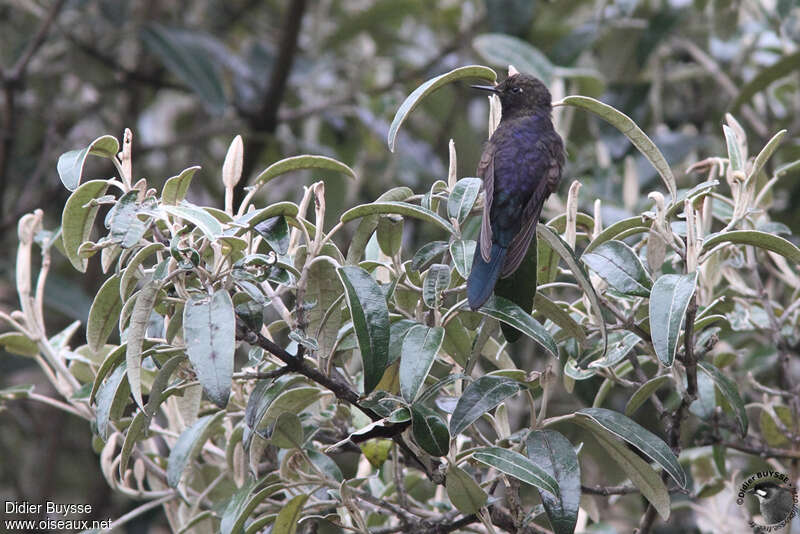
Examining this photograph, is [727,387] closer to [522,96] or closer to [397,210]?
[397,210]

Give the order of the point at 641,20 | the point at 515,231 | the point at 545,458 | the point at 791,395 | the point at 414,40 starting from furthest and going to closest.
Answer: the point at 414,40 → the point at 641,20 → the point at 791,395 → the point at 515,231 → the point at 545,458

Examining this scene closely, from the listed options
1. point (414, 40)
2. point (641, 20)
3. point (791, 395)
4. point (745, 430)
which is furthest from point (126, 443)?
point (414, 40)

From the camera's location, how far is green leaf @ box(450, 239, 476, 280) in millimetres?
1316

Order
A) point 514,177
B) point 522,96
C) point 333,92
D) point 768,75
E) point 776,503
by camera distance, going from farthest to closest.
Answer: point 333,92, point 768,75, point 522,96, point 514,177, point 776,503

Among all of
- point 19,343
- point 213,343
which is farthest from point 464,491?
point 19,343

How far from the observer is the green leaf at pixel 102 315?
1.40 metres

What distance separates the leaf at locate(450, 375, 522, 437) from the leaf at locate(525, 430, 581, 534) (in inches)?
3.7

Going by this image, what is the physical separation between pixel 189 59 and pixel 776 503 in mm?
2444

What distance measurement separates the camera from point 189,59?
3.28 metres

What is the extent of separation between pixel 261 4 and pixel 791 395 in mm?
3400

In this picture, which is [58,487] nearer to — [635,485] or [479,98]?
[479,98]

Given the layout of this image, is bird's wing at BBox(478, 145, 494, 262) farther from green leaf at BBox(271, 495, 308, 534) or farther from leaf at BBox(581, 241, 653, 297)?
green leaf at BBox(271, 495, 308, 534)

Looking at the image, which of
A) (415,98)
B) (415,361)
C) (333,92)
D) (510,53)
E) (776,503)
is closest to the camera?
(415,361)

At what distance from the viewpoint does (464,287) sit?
1423 millimetres
